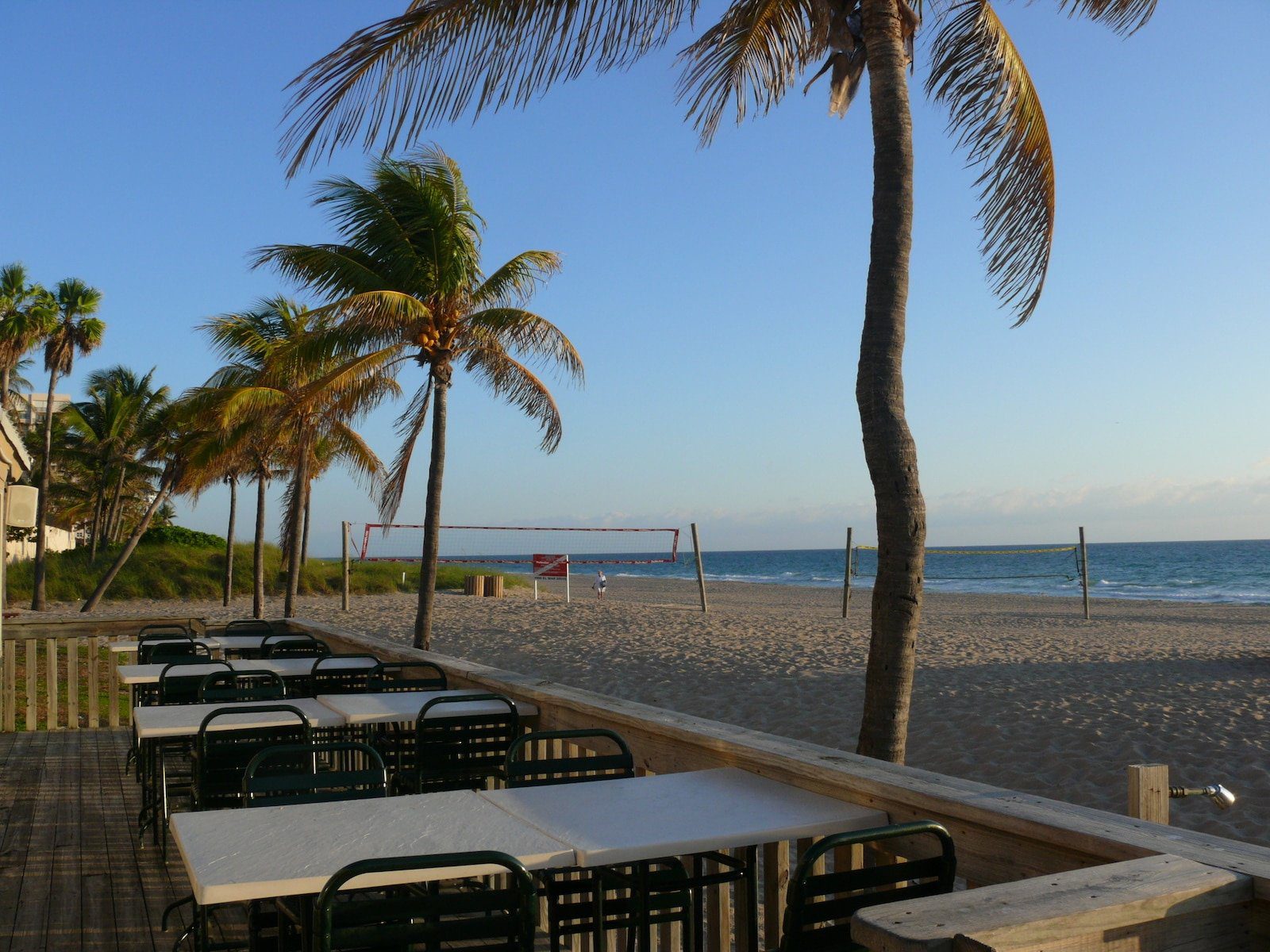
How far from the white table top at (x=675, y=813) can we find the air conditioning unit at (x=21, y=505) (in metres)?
8.02

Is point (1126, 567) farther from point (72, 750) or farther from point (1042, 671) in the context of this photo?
point (72, 750)

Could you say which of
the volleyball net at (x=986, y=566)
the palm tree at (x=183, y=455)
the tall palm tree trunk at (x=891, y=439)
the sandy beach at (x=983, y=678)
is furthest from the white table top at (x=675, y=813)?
the volleyball net at (x=986, y=566)

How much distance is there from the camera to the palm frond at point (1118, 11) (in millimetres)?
5602

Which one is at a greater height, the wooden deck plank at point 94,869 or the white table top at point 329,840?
the white table top at point 329,840

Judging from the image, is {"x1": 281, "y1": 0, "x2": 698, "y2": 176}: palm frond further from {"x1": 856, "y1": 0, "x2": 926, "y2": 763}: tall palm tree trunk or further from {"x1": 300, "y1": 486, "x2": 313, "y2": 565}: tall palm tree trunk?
{"x1": 300, "y1": 486, "x2": 313, "y2": 565}: tall palm tree trunk

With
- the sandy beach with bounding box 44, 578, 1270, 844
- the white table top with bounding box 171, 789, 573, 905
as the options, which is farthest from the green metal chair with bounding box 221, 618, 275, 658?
the white table top with bounding box 171, 789, 573, 905

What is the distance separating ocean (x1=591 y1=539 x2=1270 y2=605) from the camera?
41.3m

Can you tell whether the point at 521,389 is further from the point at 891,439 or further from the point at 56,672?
the point at 891,439

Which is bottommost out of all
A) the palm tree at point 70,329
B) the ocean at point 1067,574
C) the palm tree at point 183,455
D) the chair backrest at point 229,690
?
the ocean at point 1067,574

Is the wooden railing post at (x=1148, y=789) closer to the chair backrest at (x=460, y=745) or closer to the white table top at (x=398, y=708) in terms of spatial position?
the chair backrest at (x=460, y=745)

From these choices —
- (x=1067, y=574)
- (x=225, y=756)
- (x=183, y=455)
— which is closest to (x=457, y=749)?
(x=225, y=756)

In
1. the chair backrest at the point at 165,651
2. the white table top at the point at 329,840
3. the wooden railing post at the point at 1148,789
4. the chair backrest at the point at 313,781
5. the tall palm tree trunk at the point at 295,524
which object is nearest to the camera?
the white table top at the point at 329,840

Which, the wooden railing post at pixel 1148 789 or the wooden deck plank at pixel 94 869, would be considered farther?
the wooden deck plank at pixel 94 869

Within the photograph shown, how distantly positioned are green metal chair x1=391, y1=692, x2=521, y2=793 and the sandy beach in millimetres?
4004
